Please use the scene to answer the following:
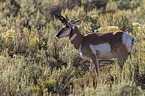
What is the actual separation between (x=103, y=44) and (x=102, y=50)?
152mm

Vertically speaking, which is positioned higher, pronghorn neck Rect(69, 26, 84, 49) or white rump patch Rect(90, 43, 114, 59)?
pronghorn neck Rect(69, 26, 84, 49)

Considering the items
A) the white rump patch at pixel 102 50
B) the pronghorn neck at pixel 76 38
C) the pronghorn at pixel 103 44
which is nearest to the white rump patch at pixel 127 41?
the pronghorn at pixel 103 44

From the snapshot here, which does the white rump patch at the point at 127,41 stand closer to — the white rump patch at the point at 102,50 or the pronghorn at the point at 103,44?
the pronghorn at the point at 103,44

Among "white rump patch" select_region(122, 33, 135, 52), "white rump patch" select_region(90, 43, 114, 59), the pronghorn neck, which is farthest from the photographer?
the pronghorn neck

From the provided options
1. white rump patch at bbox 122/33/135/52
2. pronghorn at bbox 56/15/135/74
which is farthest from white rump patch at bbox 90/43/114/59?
white rump patch at bbox 122/33/135/52

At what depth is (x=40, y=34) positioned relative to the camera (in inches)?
404

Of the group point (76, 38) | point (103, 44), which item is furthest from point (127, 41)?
point (76, 38)

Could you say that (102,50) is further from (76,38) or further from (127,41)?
(76,38)

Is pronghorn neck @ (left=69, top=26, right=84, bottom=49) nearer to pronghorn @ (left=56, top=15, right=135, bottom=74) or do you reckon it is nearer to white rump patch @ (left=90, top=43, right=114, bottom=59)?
pronghorn @ (left=56, top=15, right=135, bottom=74)

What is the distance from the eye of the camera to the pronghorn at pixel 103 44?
6020 millimetres

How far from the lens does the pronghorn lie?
6.02 metres

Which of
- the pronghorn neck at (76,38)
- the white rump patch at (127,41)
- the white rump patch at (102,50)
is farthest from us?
the pronghorn neck at (76,38)

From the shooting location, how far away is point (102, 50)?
6145 millimetres

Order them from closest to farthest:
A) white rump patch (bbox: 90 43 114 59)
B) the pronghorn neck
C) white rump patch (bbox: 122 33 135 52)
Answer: white rump patch (bbox: 122 33 135 52) < white rump patch (bbox: 90 43 114 59) < the pronghorn neck
